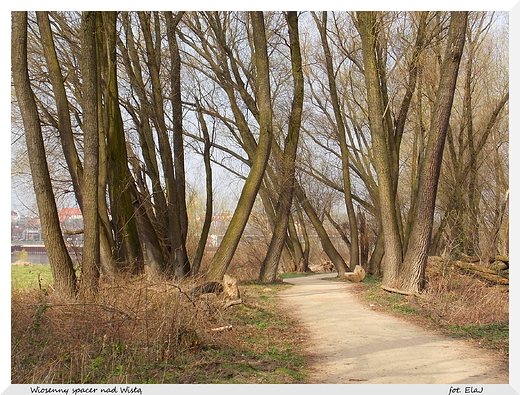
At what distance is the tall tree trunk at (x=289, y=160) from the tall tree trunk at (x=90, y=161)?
7.68m

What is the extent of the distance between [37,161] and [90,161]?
1260mm

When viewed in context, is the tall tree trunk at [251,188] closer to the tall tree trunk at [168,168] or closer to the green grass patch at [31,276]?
the tall tree trunk at [168,168]

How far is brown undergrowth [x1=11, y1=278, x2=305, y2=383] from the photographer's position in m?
6.20

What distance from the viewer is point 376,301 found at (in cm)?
1255

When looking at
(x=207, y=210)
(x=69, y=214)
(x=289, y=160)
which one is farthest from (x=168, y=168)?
(x=289, y=160)

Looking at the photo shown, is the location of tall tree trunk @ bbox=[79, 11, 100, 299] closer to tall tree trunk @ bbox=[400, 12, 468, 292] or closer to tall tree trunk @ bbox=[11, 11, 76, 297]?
tall tree trunk @ bbox=[11, 11, 76, 297]

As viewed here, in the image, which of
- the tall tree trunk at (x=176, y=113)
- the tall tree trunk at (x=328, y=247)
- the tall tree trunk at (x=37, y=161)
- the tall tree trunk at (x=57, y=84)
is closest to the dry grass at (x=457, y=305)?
the tall tree trunk at (x=328, y=247)

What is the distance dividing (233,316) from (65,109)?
16.6 ft

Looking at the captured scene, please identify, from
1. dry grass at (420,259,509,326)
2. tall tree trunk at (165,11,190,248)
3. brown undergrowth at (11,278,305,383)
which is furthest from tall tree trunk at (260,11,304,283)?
brown undergrowth at (11,278,305,383)

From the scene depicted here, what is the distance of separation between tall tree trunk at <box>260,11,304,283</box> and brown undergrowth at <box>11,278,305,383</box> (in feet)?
29.9

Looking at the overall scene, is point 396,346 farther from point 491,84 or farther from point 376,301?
point 491,84

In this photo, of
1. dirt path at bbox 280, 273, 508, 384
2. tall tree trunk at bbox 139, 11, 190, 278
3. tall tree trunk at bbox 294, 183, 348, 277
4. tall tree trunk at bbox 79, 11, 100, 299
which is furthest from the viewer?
tall tree trunk at bbox 294, 183, 348, 277
